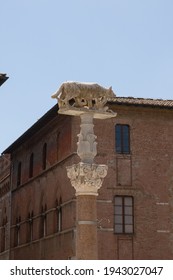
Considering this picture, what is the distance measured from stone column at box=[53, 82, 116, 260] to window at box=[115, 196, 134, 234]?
44.1 ft

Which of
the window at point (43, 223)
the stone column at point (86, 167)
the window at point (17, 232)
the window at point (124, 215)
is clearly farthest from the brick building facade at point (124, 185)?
the stone column at point (86, 167)

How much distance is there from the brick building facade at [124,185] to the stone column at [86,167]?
12757 mm

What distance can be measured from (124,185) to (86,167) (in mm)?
13864

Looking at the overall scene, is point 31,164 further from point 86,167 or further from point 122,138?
point 86,167

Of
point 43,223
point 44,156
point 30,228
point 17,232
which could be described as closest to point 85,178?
point 43,223

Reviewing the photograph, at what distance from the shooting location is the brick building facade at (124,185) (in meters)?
24.8

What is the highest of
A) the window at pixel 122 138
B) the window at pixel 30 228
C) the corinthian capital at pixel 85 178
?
the window at pixel 122 138

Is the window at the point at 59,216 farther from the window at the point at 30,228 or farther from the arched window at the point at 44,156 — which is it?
the window at the point at 30,228

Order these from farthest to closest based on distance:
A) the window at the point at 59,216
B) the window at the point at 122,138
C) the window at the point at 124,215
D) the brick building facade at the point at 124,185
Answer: the window at the point at 59,216
the window at the point at 122,138
the window at the point at 124,215
the brick building facade at the point at 124,185

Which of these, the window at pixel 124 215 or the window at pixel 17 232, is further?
the window at pixel 17 232

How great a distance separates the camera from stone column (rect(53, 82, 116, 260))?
11320mm

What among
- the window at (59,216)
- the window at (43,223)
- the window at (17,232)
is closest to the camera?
the window at (59,216)

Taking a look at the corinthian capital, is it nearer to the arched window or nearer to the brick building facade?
the brick building facade
